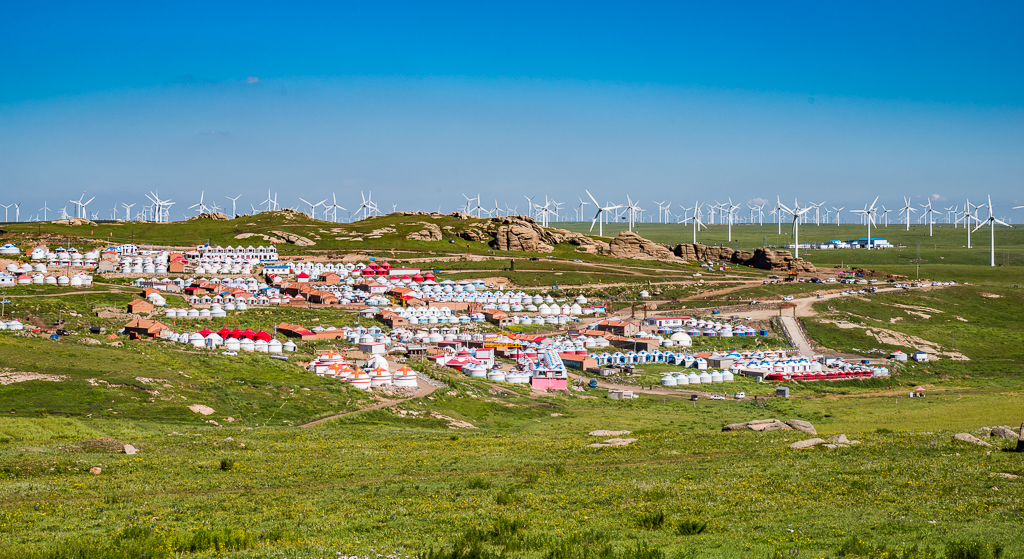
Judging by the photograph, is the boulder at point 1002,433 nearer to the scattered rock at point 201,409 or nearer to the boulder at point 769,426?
the boulder at point 769,426

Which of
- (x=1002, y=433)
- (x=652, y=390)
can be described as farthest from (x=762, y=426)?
(x=652, y=390)

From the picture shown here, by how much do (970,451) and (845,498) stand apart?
31.7 ft

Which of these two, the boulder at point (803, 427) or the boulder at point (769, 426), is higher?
the boulder at point (803, 427)

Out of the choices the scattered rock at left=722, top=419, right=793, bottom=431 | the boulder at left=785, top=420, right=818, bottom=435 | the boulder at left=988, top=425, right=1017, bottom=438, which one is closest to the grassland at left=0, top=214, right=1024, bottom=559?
the boulder at left=988, top=425, right=1017, bottom=438

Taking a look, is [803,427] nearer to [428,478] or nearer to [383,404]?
[428,478]

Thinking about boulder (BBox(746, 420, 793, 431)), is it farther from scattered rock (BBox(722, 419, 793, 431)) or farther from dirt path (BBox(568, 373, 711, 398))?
dirt path (BBox(568, 373, 711, 398))

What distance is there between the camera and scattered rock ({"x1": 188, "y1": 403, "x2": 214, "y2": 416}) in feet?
162

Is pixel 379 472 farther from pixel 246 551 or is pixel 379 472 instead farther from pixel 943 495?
pixel 943 495

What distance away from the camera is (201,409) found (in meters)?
50.0

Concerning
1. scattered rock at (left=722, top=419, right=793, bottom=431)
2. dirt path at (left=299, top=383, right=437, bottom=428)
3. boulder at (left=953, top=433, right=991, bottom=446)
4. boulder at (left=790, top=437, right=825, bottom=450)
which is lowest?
dirt path at (left=299, top=383, right=437, bottom=428)

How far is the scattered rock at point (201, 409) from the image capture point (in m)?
49.4

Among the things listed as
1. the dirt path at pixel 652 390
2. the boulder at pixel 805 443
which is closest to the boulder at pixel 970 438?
the boulder at pixel 805 443

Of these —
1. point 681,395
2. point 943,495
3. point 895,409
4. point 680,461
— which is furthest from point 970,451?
point 681,395

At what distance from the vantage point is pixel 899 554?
15.0 meters
